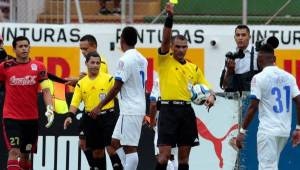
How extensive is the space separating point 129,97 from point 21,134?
1.68 metres

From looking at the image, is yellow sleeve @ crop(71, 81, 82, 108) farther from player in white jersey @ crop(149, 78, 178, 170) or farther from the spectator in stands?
the spectator in stands

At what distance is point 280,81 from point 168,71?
1.70 meters

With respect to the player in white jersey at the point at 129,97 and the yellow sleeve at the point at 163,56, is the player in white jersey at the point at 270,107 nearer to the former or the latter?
the yellow sleeve at the point at 163,56

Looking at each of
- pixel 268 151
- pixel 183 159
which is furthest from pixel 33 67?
Result: pixel 268 151

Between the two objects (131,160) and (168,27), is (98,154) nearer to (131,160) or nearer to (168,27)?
(131,160)

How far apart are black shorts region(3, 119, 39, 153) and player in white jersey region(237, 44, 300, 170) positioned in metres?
3.23

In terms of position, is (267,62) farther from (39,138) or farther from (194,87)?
(39,138)

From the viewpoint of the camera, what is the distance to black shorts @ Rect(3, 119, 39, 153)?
1402 cm

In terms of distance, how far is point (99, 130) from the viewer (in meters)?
14.4

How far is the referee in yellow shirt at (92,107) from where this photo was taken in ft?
47.3

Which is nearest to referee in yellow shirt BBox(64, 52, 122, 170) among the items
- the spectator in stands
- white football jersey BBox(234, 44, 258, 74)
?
white football jersey BBox(234, 44, 258, 74)

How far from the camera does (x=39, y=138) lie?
15547mm

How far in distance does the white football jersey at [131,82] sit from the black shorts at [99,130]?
875 millimetres

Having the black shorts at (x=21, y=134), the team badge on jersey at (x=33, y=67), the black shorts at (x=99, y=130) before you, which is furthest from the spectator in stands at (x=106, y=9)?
the black shorts at (x=21, y=134)
